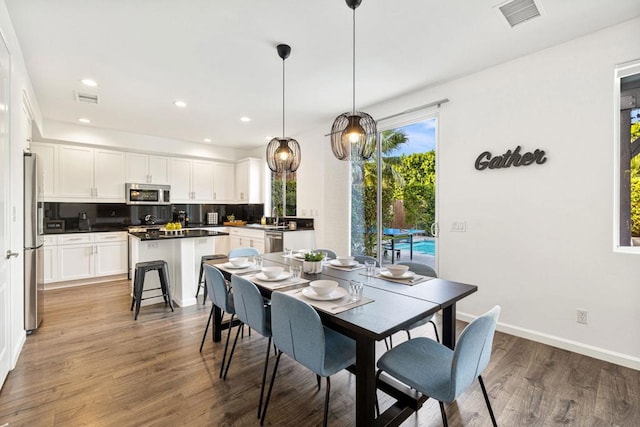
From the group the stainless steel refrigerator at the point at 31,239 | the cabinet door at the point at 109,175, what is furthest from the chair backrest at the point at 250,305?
the cabinet door at the point at 109,175

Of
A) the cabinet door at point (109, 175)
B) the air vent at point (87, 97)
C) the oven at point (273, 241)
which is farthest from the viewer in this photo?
the cabinet door at point (109, 175)

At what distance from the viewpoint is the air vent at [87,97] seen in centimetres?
373

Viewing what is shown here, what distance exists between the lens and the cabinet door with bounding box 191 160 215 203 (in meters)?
6.35

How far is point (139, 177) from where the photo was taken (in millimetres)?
5645

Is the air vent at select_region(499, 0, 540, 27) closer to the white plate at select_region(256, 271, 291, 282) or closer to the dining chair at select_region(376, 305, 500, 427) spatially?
the dining chair at select_region(376, 305, 500, 427)

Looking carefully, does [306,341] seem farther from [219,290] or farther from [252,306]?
[219,290]

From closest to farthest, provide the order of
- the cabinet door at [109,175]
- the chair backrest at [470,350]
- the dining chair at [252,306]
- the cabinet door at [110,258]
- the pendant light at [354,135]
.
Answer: the chair backrest at [470,350] → the dining chair at [252,306] → the pendant light at [354,135] → the cabinet door at [110,258] → the cabinet door at [109,175]

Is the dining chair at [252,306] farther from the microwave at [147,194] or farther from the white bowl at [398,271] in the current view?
the microwave at [147,194]

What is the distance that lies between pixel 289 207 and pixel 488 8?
4517mm

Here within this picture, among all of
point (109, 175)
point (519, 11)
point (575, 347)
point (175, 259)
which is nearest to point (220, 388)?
point (175, 259)

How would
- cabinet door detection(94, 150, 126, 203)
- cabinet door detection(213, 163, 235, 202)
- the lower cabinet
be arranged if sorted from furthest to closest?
cabinet door detection(213, 163, 235, 202)
cabinet door detection(94, 150, 126, 203)
the lower cabinet

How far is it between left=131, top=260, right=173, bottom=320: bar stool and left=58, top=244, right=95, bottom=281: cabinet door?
1.75m

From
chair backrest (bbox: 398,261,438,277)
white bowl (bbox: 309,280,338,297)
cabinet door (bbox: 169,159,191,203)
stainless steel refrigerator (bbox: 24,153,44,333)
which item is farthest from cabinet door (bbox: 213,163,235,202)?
white bowl (bbox: 309,280,338,297)

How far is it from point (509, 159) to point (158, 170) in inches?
230
